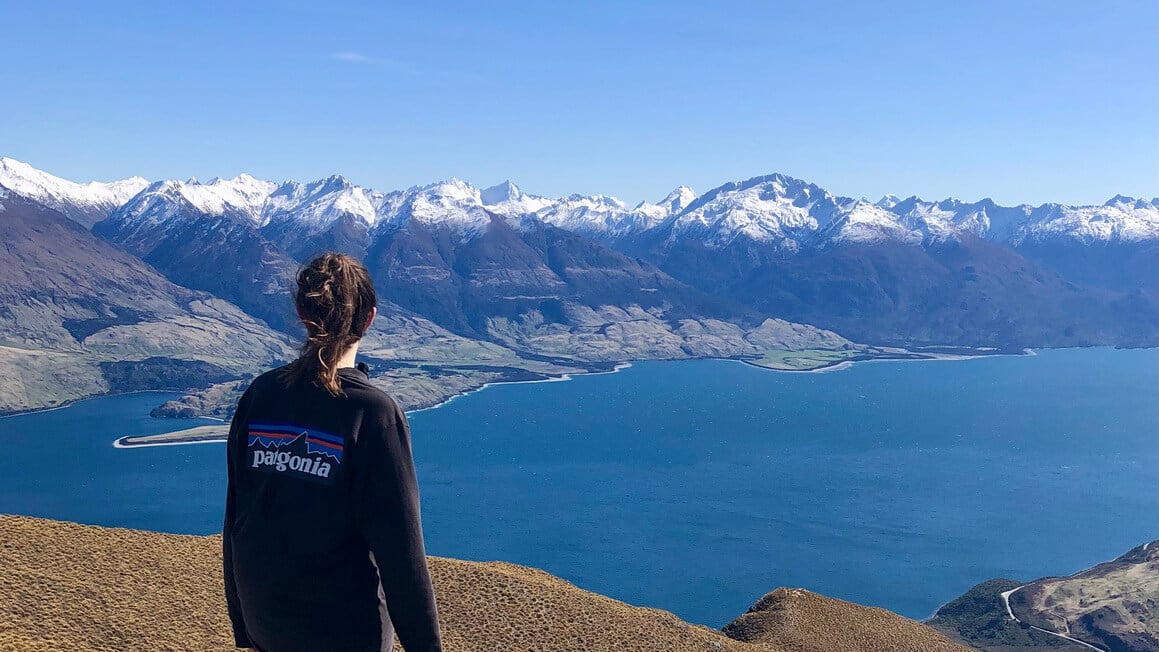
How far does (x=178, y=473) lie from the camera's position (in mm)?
180000

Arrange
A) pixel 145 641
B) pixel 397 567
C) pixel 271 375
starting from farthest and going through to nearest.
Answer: pixel 145 641 → pixel 271 375 → pixel 397 567

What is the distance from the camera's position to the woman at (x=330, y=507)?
545cm

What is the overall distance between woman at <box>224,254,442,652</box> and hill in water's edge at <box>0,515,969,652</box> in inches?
542

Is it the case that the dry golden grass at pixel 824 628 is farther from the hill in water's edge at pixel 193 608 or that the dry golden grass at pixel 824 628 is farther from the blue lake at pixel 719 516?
the blue lake at pixel 719 516

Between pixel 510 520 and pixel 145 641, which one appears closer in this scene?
pixel 145 641

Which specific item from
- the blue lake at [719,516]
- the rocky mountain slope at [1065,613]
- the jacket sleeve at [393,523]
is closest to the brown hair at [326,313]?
the jacket sleeve at [393,523]

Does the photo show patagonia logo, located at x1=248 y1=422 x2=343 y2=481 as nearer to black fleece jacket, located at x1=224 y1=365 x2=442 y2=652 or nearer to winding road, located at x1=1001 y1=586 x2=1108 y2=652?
black fleece jacket, located at x1=224 y1=365 x2=442 y2=652

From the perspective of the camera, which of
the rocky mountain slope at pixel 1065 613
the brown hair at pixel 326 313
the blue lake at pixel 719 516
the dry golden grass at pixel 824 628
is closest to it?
the brown hair at pixel 326 313

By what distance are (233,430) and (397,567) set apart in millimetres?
1611

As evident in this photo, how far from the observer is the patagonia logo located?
551cm

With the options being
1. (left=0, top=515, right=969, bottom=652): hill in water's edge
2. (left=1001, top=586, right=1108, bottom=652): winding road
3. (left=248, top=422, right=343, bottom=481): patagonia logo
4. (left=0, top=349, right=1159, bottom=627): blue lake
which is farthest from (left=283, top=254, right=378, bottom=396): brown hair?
(left=1001, top=586, right=1108, bottom=652): winding road

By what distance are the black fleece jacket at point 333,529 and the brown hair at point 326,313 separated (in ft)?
0.33

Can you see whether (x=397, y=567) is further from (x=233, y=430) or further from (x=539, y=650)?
(x=539, y=650)

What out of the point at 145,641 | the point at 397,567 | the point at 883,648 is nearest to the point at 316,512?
the point at 397,567
